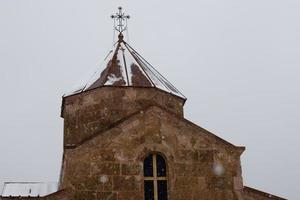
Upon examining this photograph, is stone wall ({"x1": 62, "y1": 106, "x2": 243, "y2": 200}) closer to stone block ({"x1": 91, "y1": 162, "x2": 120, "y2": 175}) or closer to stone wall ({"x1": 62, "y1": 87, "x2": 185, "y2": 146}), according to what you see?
stone block ({"x1": 91, "y1": 162, "x2": 120, "y2": 175})

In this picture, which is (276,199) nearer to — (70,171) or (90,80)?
(70,171)

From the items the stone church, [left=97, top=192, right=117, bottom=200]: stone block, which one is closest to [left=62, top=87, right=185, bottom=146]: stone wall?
the stone church

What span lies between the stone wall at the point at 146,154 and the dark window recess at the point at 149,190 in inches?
8.2

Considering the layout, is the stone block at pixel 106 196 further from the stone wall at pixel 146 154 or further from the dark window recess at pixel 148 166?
the dark window recess at pixel 148 166

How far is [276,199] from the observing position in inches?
464

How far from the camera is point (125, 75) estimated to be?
14.7 meters

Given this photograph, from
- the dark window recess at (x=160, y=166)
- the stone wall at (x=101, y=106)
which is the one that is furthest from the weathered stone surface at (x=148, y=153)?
the stone wall at (x=101, y=106)

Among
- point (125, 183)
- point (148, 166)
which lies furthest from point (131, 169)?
point (148, 166)

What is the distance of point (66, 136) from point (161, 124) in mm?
4024

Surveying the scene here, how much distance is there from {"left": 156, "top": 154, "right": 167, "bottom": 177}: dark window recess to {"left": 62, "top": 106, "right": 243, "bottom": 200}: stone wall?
0.44ft

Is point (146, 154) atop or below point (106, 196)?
atop

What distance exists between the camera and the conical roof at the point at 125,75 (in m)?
14.4

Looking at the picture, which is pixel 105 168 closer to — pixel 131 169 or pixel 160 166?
pixel 131 169

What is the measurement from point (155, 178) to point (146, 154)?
587mm
